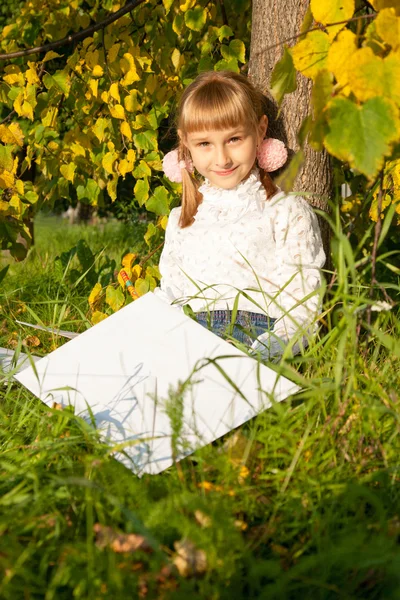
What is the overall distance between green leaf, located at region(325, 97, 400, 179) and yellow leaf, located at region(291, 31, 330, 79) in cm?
21

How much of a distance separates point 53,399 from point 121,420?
0.63ft

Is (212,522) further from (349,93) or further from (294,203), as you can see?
(294,203)

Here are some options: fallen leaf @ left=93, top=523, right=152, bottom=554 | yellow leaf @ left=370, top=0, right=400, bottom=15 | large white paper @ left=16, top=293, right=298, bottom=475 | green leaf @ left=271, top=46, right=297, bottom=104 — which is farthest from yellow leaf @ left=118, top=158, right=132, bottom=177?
fallen leaf @ left=93, top=523, right=152, bottom=554

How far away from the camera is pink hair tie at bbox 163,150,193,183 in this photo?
2248mm

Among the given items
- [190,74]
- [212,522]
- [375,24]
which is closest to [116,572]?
[212,522]

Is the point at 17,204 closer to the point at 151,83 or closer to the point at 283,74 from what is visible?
the point at 151,83

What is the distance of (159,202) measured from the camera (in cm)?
241

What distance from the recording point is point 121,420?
4.82 feet

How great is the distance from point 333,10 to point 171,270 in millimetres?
1044

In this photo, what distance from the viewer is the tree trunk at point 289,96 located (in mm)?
2105

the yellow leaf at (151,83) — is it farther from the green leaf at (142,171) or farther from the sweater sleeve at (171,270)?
the sweater sleeve at (171,270)

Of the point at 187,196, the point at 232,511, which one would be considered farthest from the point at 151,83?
the point at 232,511

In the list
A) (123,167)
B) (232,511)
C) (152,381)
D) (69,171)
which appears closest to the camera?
(232,511)

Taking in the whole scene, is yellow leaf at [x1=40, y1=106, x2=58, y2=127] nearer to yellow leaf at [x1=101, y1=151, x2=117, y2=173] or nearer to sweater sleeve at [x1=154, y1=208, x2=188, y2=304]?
yellow leaf at [x1=101, y1=151, x2=117, y2=173]
